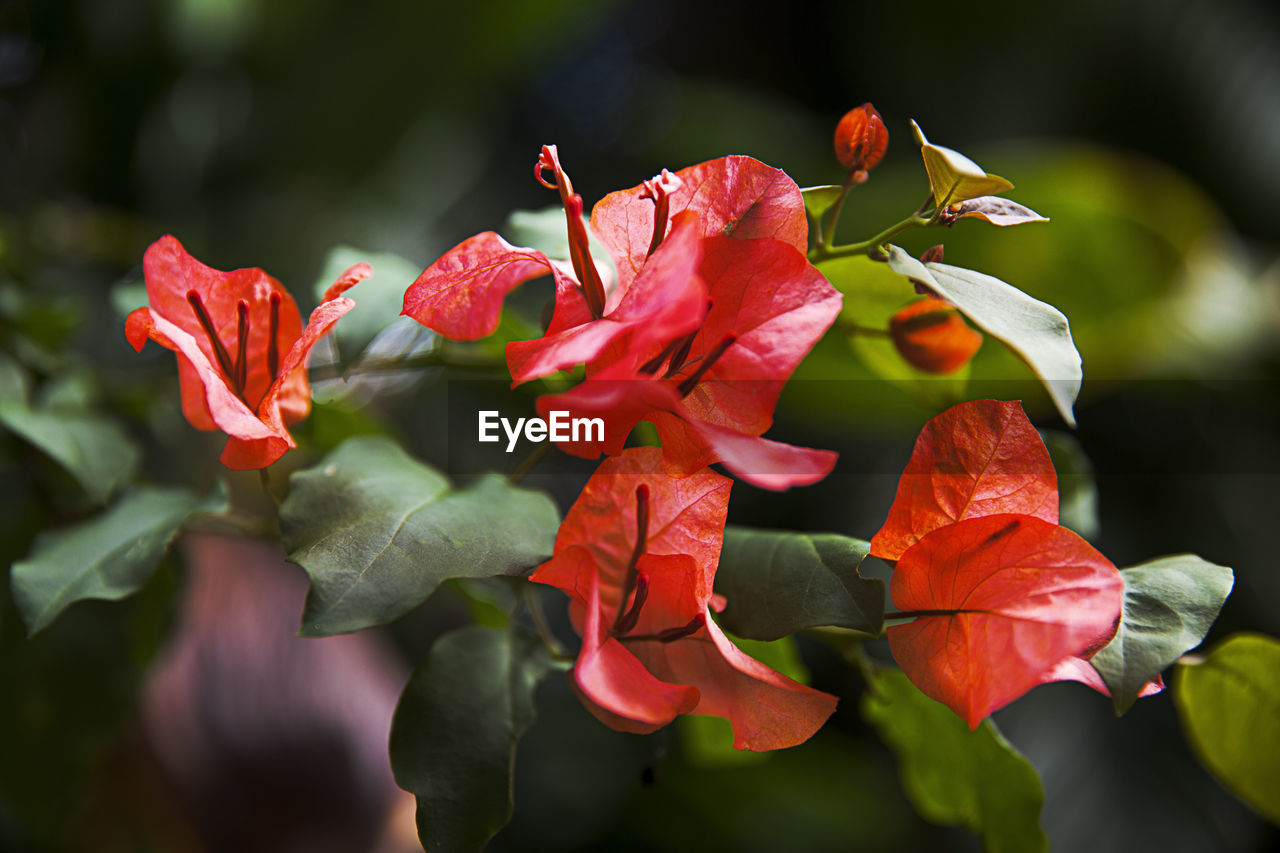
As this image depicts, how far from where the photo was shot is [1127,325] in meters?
0.76

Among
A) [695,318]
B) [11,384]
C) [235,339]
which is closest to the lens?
[695,318]

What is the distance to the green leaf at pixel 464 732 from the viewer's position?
0.73 ft

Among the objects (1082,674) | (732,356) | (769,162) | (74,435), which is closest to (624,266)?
A: (732,356)

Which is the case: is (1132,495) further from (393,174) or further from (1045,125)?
(393,174)

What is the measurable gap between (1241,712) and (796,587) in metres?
0.18

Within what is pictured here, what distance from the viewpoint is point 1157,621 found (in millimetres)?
219

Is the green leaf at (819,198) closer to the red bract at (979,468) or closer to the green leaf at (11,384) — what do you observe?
the red bract at (979,468)

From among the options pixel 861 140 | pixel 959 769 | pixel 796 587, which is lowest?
pixel 959 769

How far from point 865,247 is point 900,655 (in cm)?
11

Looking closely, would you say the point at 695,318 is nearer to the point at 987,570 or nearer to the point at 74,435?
the point at 987,570

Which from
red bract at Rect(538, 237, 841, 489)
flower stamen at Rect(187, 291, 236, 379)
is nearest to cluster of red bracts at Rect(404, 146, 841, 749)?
red bract at Rect(538, 237, 841, 489)

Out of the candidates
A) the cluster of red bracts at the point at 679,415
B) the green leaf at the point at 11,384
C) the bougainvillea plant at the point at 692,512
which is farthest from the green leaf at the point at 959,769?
the green leaf at the point at 11,384

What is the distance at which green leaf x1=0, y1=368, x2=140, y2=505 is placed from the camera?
32 cm

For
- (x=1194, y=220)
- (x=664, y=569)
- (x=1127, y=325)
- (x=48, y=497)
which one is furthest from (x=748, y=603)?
(x=1194, y=220)
